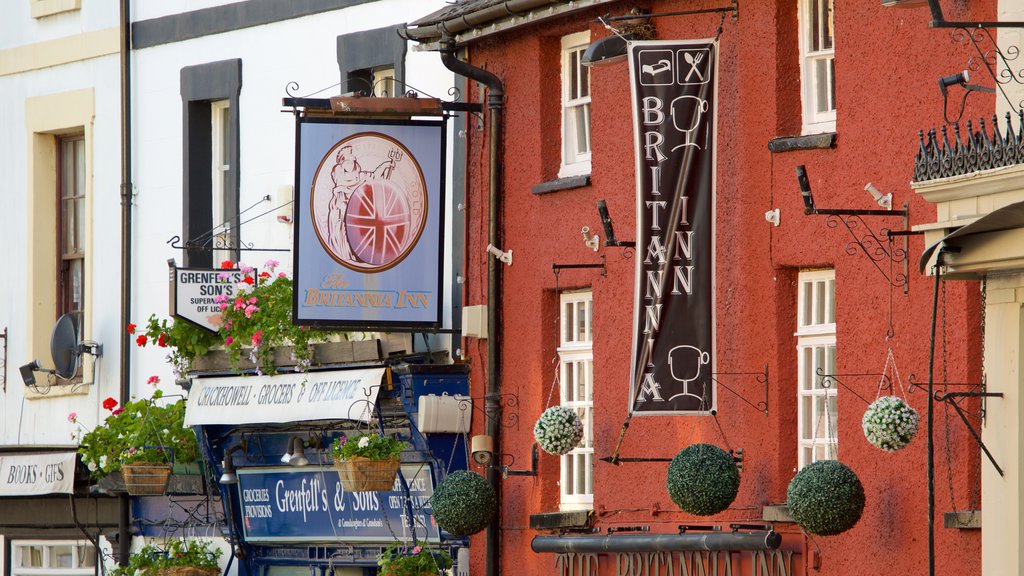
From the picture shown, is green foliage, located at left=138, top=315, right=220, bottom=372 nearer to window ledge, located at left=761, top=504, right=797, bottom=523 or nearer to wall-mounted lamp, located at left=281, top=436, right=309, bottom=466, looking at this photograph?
wall-mounted lamp, located at left=281, top=436, right=309, bottom=466

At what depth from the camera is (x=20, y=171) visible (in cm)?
2639

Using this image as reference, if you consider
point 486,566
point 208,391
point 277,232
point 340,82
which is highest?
point 340,82

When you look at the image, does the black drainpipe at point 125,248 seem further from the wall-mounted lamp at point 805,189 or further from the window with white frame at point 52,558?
the wall-mounted lamp at point 805,189

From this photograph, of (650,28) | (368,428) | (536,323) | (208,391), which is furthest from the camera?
(208,391)

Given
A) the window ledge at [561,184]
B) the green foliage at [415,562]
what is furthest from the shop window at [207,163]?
the window ledge at [561,184]

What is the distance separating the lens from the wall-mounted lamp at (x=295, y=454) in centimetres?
2233

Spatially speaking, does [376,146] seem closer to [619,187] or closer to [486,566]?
[619,187]

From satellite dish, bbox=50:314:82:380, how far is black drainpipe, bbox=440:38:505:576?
22.1 feet

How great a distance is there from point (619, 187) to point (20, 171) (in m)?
9.93

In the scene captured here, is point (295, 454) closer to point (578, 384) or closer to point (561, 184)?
point (578, 384)

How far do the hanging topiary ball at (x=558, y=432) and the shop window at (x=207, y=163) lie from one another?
6045 millimetres

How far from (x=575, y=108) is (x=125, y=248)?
22.7 feet

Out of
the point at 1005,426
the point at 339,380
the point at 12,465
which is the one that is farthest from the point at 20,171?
the point at 1005,426

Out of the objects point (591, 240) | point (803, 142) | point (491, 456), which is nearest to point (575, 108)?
point (591, 240)
